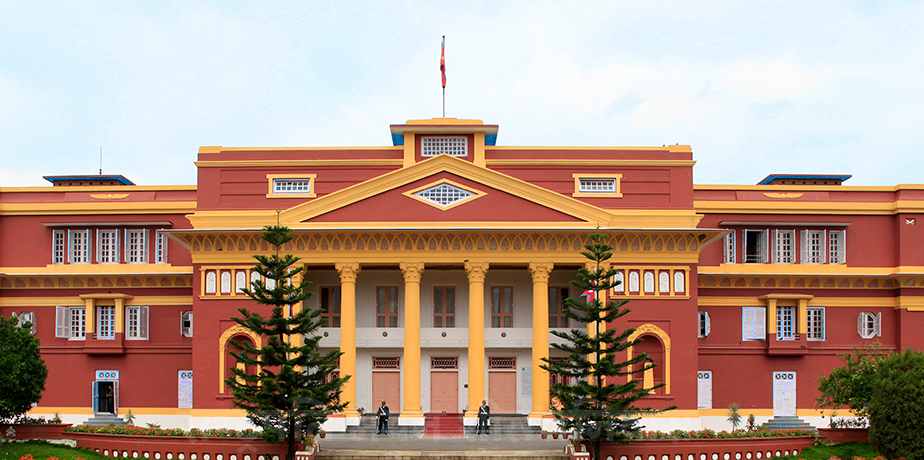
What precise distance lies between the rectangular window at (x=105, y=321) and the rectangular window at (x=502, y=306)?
17990mm

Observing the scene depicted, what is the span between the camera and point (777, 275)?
41.7 meters

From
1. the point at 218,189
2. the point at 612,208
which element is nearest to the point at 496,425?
the point at 612,208

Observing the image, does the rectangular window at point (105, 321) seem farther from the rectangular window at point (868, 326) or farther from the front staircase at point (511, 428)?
the rectangular window at point (868, 326)

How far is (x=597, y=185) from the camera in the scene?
4038 centimetres

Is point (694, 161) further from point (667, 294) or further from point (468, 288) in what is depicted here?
point (468, 288)

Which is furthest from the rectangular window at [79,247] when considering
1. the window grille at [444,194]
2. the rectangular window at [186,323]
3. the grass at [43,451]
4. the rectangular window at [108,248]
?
the window grille at [444,194]

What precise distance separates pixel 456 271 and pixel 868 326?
19615mm

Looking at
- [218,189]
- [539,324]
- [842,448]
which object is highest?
[218,189]

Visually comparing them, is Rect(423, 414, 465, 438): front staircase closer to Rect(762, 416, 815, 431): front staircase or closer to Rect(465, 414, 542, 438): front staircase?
Rect(465, 414, 542, 438): front staircase

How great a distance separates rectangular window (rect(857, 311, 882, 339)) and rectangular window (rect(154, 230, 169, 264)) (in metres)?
33.0

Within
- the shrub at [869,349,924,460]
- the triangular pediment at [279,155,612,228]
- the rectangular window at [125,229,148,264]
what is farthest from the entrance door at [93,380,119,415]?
the shrub at [869,349,924,460]

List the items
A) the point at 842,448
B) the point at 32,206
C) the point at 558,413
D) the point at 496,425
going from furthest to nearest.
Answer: the point at 32,206
the point at 496,425
the point at 842,448
the point at 558,413

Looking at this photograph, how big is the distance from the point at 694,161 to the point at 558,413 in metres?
15.3

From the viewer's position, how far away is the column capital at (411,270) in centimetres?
3753
